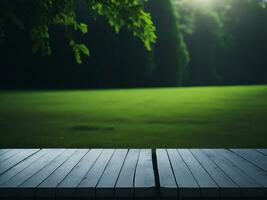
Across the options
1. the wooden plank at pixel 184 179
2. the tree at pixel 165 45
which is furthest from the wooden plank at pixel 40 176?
the tree at pixel 165 45

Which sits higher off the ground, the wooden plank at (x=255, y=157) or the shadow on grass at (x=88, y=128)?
the wooden plank at (x=255, y=157)

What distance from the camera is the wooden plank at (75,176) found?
4680 millimetres

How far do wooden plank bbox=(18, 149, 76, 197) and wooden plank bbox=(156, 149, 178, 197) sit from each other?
55.5 inches

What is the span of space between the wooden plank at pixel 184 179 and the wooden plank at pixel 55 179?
4.54ft

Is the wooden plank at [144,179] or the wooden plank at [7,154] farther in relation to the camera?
the wooden plank at [7,154]

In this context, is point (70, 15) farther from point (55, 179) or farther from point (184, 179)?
point (184, 179)

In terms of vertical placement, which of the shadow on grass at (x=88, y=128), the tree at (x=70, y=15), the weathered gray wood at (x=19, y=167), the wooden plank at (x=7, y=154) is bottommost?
the shadow on grass at (x=88, y=128)

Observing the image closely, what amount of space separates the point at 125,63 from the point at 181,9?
27.4 m

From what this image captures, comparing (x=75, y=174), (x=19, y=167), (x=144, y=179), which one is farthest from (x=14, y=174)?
(x=144, y=179)

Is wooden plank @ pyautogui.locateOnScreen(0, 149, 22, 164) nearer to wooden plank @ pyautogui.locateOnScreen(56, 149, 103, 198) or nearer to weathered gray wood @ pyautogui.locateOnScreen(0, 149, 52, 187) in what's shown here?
weathered gray wood @ pyautogui.locateOnScreen(0, 149, 52, 187)

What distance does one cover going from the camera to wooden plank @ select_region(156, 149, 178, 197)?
183 inches

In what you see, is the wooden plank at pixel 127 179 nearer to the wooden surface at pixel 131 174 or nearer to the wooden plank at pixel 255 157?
the wooden surface at pixel 131 174

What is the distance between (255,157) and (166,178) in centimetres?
210
